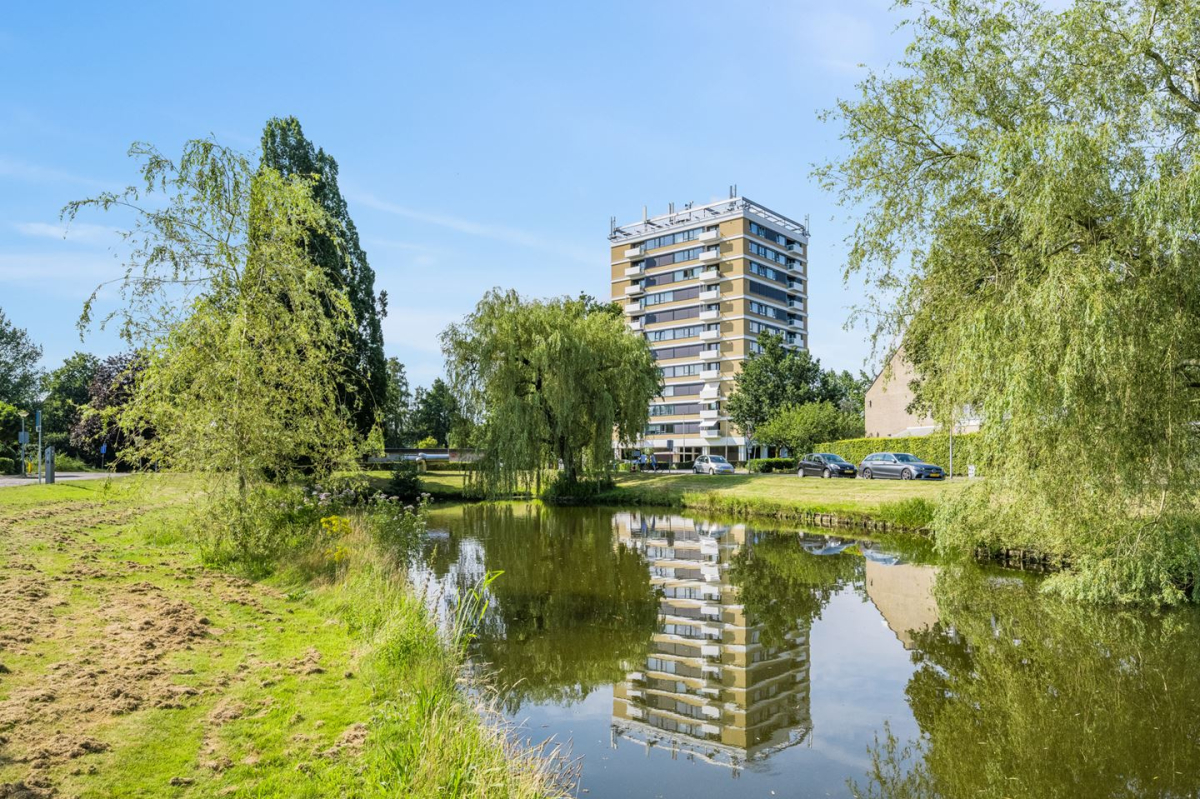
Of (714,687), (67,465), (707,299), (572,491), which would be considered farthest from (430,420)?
(714,687)

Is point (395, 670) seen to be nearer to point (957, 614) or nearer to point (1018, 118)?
point (957, 614)

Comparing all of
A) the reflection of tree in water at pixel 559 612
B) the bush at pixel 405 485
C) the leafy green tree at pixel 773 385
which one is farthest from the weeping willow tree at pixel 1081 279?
the leafy green tree at pixel 773 385

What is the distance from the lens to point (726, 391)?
7625 centimetres

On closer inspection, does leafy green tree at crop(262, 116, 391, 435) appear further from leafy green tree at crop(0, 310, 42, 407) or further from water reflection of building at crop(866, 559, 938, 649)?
leafy green tree at crop(0, 310, 42, 407)

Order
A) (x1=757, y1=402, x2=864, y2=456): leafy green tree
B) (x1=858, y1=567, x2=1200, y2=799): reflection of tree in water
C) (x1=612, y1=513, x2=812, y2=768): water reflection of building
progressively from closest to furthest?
(x1=858, y1=567, x2=1200, y2=799): reflection of tree in water, (x1=612, y1=513, x2=812, y2=768): water reflection of building, (x1=757, y1=402, x2=864, y2=456): leafy green tree

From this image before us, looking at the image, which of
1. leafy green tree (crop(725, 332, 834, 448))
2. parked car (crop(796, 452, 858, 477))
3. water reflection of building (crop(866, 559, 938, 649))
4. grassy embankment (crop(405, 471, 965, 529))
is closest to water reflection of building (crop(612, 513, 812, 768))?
water reflection of building (crop(866, 559, 938, 649))

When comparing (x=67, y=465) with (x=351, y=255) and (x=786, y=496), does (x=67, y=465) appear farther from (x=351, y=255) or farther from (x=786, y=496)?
(x=786, y=496)

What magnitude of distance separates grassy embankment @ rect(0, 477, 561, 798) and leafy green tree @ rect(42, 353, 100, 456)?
57168 millimetres

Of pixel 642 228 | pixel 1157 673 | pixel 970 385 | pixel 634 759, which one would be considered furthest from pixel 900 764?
pixel 642 228

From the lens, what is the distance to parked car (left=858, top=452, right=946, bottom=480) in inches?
1304

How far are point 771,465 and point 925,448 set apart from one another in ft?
43.6

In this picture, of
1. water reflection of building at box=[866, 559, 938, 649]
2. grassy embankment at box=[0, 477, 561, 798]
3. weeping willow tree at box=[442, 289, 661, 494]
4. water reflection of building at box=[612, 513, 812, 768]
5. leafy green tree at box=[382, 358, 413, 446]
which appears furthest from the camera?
leafy green tree at box=[382, 358, 413, 446]

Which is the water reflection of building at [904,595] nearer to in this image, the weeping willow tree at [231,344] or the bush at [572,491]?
the weeping willow tree at [231,344]

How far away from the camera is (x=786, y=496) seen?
96.1 feet
